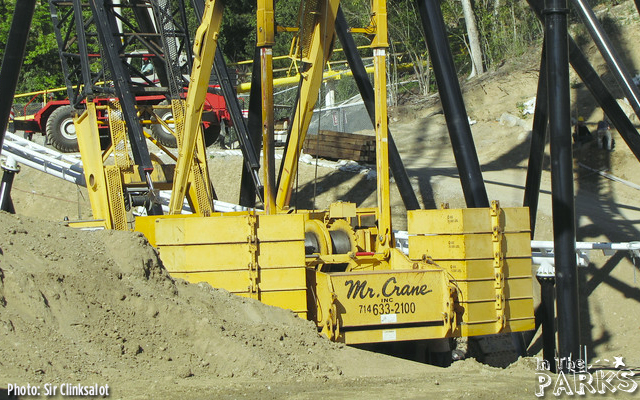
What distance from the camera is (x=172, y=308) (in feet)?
27.4

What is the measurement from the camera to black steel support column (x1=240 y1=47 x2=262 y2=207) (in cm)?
1667

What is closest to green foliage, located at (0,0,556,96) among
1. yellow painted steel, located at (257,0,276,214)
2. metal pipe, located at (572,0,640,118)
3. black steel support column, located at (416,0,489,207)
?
black steel support column, located at (416,0,489,207)

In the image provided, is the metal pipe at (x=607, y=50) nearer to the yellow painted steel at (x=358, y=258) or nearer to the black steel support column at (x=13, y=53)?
the yellow painted steel at (x=358, y=258)

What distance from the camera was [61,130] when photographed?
23.8m

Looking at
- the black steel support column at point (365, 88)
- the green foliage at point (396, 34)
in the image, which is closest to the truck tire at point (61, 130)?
the green foliage at point (396, 34)

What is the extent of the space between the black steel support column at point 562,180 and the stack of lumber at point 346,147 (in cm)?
1138

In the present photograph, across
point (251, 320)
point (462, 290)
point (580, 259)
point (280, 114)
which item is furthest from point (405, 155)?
point (251, 320)

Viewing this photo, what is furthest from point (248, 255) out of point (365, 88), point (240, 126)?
point (365, 88)

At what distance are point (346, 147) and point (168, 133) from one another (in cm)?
517

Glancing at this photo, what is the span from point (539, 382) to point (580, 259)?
5.85 m

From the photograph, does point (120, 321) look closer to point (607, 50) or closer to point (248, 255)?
point (248, 255)

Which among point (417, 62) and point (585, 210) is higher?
point (417, 62)

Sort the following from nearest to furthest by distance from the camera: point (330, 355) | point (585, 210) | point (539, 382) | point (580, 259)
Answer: point (539, 382), point (330, 355), point (580, 259), point (585, 210)

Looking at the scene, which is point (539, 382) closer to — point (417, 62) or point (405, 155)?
point (405, 155)
